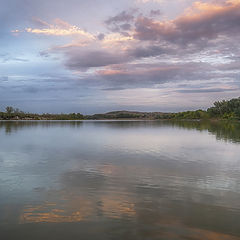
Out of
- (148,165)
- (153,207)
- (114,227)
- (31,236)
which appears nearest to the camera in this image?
(31,236)

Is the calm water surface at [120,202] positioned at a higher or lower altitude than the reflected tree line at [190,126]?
lower

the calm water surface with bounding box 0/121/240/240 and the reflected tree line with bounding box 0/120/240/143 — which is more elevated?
the reflected tree line with bounding box 0/120/240/143

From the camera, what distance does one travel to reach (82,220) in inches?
261

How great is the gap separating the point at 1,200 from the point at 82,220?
3.18 metres

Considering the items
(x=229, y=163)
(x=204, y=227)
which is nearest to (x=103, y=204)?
(x=204, y=227)

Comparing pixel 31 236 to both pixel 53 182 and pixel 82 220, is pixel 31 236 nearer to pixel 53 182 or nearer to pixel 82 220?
pixel 82 220

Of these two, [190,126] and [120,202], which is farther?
[190,126]

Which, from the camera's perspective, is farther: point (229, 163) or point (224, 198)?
point (229, 163)

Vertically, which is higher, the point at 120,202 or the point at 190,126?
the point at 190,126

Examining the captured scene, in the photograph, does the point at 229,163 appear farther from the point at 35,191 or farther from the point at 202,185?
the point at 35,191

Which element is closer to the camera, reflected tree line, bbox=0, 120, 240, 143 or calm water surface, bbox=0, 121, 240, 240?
calm water surface, bbox=0, 121, 240, 240

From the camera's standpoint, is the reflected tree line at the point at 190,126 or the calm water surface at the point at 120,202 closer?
the calm water surface at the point at 120,202

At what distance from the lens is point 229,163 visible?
15398 mm

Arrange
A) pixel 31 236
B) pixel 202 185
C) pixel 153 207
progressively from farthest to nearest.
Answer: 1. pixel 202 185
2. pixel 153 207
3. pixel 31 236
